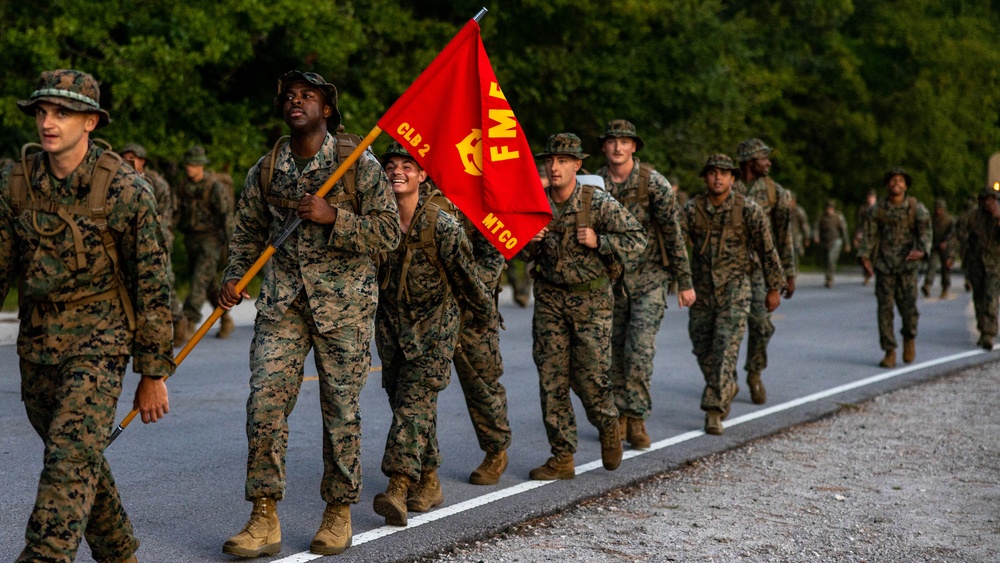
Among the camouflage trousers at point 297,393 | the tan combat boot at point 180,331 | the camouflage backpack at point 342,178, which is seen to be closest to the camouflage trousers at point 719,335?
the camouflage trousers at point 297,393

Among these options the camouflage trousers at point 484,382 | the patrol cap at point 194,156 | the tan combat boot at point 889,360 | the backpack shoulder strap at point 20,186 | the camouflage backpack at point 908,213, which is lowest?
the tan combat boot at point 889,360

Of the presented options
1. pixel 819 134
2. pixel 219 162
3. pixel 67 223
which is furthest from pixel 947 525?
pixel 819 134

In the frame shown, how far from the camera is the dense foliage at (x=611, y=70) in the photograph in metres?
21.0

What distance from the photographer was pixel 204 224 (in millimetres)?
14859

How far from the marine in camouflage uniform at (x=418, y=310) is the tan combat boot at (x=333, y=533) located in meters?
0.67

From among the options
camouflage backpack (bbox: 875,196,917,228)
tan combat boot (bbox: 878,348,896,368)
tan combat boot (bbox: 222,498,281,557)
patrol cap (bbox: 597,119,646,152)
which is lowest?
tan combat boot (bbox: 878,348,896,368)

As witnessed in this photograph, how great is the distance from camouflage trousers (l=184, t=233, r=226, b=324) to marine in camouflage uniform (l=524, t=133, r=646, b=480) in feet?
24.0

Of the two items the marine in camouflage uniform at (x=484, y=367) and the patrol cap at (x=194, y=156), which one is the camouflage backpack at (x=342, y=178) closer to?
the marine in camouflage uniform at (x=484, y=367)

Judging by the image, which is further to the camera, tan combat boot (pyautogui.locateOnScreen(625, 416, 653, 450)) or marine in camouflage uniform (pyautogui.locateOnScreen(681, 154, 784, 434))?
marine in camouflage uniform (pyautogui.locateOnScreen(681, 154, 784, 434))

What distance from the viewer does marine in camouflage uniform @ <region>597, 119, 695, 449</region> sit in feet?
29.1

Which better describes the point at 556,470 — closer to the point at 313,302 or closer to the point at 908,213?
the point at 313,302

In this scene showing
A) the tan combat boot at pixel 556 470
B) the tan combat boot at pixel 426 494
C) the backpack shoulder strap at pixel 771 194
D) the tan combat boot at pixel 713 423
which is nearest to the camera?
the tan combat boot at pixel 426 494

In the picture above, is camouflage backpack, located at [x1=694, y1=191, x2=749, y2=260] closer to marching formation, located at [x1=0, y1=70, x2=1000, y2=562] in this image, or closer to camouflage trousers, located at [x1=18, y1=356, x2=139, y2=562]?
marching formation, located at [x1=0, y1=70, x2=1000, y2=562]

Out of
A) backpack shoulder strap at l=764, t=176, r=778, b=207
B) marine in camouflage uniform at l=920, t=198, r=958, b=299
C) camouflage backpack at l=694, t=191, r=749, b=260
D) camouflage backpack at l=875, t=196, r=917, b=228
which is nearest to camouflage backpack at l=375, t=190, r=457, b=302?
camouflage backpack at l=694, t=191, r=749, b=260
